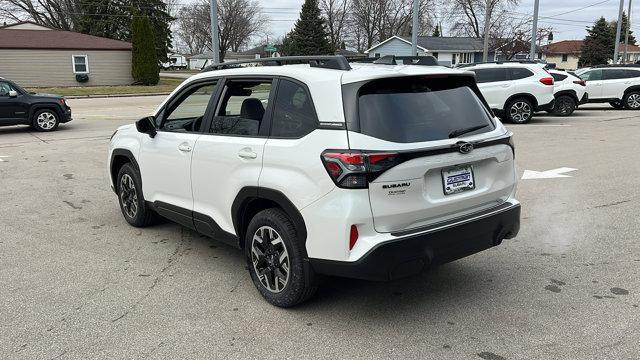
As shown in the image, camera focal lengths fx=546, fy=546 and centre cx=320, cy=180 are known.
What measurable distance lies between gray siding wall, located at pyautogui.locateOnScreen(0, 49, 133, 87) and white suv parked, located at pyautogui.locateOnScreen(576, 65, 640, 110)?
31.8m

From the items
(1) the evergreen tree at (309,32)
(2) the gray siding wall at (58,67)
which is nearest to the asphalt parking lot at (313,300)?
(2) the gray siding wall at (58,67)

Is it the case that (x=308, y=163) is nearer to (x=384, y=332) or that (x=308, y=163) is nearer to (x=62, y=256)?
(x=384, y=332)

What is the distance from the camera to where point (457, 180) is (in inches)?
146

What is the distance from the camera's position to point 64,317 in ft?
12.6

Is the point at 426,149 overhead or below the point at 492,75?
below

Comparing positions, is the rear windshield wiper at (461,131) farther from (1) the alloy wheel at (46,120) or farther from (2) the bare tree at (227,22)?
(2) the bare tree at (227,22)

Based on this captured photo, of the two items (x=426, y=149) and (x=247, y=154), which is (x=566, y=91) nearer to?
(x=426, y=149)

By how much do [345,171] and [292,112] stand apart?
737 millimetres

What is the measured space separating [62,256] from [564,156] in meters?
8.77

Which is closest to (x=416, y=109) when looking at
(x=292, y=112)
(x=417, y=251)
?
(x=292, y=112)

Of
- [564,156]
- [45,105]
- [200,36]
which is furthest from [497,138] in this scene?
[200,36]

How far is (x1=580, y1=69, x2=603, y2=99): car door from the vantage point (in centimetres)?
2092

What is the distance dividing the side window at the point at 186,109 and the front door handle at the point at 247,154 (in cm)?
84

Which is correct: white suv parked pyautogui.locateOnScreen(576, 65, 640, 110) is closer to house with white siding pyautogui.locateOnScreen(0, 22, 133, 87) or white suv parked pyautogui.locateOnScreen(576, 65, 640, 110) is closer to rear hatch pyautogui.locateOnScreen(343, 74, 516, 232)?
rear hatch pyautogui.locateOnScreen(343, 74, 516, 232)
